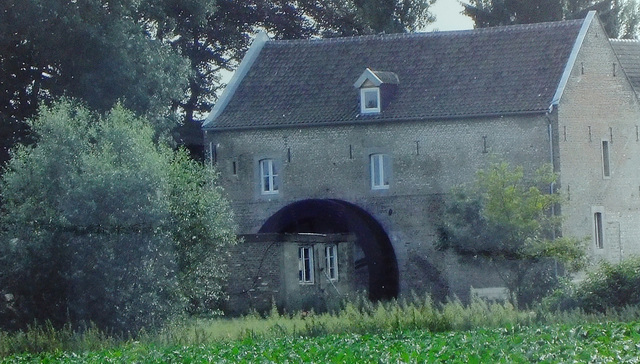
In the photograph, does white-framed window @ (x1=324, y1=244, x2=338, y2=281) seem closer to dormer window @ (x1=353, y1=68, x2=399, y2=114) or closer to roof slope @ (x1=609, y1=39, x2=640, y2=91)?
dormer window @ (x1=353, y1=68, x2=399, y2=114)

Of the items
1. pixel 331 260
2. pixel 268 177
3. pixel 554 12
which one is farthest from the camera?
pixel 554 12

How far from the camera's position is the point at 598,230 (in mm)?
43031

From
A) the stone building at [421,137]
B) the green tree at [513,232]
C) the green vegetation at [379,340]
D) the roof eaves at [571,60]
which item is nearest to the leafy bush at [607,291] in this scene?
the green vegetation at [379,340]

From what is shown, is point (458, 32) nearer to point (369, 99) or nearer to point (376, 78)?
point (376, 78)

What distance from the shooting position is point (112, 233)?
3033 centimetres

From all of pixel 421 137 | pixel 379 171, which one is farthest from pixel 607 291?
pixel 379 171

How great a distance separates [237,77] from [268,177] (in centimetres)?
373

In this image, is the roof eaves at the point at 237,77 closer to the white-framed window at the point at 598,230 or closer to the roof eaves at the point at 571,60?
the roof eaves at the point at 571,60

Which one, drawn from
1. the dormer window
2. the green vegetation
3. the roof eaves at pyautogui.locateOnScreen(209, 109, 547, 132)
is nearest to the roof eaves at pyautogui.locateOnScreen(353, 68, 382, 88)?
the dormer window

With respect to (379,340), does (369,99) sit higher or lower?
higher

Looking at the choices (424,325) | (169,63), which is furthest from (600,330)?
(169,63)

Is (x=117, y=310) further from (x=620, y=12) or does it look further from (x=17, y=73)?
(x=620, y=12)

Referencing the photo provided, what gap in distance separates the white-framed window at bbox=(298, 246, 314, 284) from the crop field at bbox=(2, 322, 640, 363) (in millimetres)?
14672

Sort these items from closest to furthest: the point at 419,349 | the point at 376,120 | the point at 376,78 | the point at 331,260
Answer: the point at 419,349
the point at 331,260
the point at 376,120
the point at 376,78
